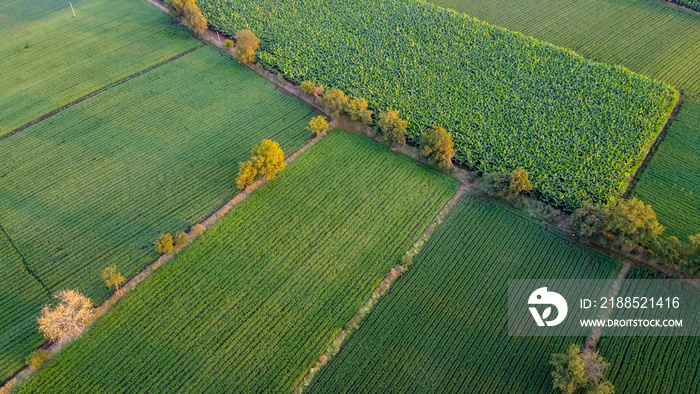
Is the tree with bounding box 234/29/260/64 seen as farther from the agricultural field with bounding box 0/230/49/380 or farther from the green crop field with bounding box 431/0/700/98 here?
the agricultural field with bounding box 0/230/49/380

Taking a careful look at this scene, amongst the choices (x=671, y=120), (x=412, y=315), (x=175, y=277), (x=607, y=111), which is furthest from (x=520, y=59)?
(x=175, y=277)

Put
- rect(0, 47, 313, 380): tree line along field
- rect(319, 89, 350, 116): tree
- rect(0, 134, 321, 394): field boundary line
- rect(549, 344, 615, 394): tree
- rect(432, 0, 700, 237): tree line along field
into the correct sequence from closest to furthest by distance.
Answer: rect(549, 344, 615, 394): tree < rect(0, 134, 321, 394): field boundary line < rect(0, 47, 313, 380): tree line along field < rect(432, 0, 700, 237): tree line along field < rect(319, 89, 350, 116): tree

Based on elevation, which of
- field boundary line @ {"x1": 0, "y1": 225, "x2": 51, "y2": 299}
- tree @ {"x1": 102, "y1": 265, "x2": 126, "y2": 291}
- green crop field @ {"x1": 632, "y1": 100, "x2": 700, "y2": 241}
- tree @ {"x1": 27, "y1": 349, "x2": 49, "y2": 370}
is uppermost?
green crop field @ {"x1": 632, "y1": 100, "x2": 700, "y2": 241}

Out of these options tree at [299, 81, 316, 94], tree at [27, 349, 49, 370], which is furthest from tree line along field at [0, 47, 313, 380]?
tree at [299, 81, 316, 94]

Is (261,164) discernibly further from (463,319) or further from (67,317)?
(463,319)

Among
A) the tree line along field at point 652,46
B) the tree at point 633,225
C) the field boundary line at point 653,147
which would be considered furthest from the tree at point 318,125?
the tree line along field at point 652,46

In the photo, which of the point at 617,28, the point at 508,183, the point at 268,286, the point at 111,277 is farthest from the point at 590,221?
the point at 111,277
